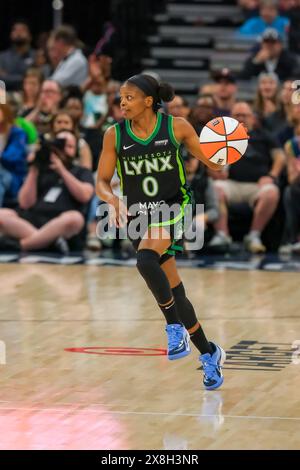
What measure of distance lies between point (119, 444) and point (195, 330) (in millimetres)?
1645

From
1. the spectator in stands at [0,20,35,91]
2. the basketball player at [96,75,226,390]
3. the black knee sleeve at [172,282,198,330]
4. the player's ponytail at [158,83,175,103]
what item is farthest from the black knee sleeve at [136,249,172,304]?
the spectator in stands at [0,20,35,91]

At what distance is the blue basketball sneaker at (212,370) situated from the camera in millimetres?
8102

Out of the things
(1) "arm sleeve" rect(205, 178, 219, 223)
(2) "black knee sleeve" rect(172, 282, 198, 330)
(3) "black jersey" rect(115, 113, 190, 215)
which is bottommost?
(1) "arm sleeve" rect(205, 178, 219, 223)

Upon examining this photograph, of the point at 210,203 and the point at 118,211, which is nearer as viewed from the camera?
the point at 118,211

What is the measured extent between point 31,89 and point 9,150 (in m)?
2.20

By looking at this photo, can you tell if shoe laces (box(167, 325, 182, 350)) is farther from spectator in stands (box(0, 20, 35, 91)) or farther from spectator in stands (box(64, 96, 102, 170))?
spectator in stands (box(0, 20, 35, 91))

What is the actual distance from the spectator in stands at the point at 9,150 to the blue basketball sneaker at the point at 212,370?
282 inches

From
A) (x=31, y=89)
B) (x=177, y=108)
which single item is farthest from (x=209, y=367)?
(x=31, y=89)

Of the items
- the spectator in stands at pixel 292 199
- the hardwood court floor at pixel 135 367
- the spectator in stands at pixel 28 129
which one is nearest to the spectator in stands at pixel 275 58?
the spectator in stands at pixel 292 199

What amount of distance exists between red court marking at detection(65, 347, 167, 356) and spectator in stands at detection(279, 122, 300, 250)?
538 cm

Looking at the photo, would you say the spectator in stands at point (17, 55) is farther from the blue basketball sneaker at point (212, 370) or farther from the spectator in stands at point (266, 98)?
the blue basketball sneaker at point (212, 370)

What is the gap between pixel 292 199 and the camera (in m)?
14.4

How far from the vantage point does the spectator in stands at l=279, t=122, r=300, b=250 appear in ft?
47.4

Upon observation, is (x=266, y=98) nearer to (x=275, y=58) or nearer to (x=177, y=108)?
(x=177, y=108)
